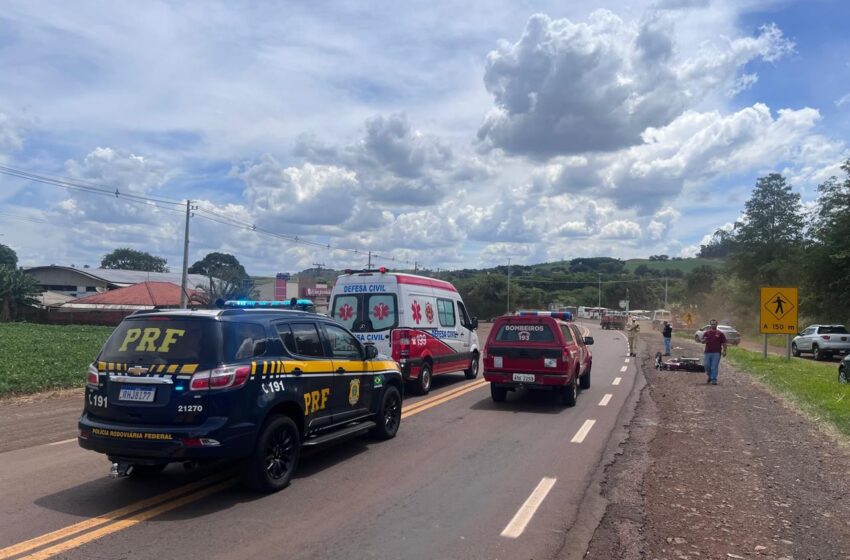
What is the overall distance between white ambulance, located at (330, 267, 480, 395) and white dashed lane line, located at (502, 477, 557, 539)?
6.49 metres

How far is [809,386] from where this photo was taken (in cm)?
1586

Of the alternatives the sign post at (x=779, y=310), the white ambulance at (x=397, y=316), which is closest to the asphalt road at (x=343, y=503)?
the white ambulance at (x=397, y=316)

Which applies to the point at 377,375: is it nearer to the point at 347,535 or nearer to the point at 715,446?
the point at 347,535

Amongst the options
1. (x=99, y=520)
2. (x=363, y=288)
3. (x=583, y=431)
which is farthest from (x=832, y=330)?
(x=99, y=520)

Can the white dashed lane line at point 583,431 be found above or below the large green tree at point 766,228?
below

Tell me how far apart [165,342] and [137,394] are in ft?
1.77

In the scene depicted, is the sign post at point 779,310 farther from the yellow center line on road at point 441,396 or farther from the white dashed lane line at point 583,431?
the white dashed lane line at point 583,431

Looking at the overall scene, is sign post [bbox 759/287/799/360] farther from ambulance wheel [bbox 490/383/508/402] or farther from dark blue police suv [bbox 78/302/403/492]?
dark blue police suv [bbox 78/302/403/492]

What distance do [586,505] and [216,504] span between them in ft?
11.5

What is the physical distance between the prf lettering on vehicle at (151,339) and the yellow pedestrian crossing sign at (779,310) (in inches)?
838

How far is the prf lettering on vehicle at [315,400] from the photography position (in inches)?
282

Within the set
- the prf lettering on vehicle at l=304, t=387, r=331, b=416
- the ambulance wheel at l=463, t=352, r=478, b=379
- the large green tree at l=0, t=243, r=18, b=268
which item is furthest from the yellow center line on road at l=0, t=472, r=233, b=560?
the large green tree at l=0, t=243, r=18, b=268

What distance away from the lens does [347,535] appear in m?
5.39

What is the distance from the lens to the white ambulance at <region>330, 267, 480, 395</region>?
13391 mm
